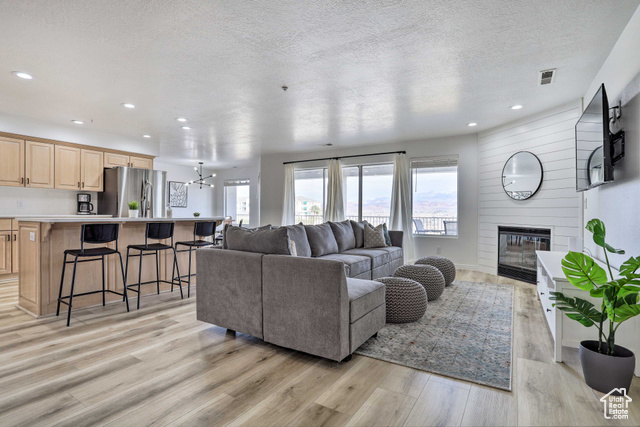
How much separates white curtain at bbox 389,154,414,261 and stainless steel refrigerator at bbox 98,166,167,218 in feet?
15.6

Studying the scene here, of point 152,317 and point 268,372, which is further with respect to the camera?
point 152,317

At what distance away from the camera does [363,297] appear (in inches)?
99.9

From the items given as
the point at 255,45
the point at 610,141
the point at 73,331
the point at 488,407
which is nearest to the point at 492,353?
the point at 488,407

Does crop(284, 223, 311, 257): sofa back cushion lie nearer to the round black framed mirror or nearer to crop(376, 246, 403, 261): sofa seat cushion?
crop(376, 246, 403, 261): sofa seat cushion

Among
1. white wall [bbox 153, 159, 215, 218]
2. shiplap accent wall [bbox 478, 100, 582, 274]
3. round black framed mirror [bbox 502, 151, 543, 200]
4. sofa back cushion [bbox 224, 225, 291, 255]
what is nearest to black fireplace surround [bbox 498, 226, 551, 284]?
shiplap accent wall [bbox 478, 100, 582, 274]

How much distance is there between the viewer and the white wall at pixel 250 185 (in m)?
10.2

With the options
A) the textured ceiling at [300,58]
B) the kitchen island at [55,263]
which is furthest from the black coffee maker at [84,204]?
the kitchen island at [55,263]

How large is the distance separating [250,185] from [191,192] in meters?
1.89

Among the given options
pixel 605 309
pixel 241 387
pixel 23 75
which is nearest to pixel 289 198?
pixel 23 75

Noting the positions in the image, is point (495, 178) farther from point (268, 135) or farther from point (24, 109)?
point (24, 109)

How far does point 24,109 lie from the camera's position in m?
4.69

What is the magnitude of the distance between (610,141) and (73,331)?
491 centimetres

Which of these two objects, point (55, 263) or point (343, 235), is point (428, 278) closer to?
point (343, 235)

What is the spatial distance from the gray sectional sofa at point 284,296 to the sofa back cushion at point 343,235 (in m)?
2.31
